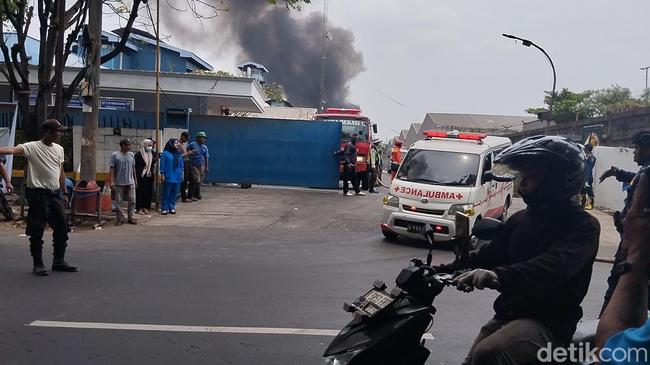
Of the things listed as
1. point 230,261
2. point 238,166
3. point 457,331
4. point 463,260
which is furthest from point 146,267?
point 238,166

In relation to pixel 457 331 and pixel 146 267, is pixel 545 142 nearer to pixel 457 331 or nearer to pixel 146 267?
pixel 457 331

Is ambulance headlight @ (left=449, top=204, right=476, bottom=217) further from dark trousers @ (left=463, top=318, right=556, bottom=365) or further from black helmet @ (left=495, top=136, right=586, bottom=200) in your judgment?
dark trousers @ (left=463, top=318, right=556, bottom=365)

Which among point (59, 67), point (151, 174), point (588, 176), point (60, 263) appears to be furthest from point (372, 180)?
point (588, 176)

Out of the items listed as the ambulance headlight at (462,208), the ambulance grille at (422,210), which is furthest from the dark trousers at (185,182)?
the ambulance headlight at (462,208)

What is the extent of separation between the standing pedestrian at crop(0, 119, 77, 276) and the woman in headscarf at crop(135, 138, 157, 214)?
19.2ft

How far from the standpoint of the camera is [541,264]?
296 cm

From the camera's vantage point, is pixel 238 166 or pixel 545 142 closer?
pixel 545 142

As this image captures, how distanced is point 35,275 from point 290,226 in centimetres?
642

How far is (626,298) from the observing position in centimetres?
265

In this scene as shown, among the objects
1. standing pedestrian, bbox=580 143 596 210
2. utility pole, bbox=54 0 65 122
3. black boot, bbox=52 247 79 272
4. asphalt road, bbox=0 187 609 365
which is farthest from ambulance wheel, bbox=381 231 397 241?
utility pole, bbox=54 0 65 122

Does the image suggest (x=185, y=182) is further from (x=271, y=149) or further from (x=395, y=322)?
(x=395, y=322)

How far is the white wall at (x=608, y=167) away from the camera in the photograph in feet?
55.8

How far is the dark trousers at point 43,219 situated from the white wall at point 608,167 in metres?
14.0

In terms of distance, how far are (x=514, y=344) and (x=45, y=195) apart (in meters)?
6.54
